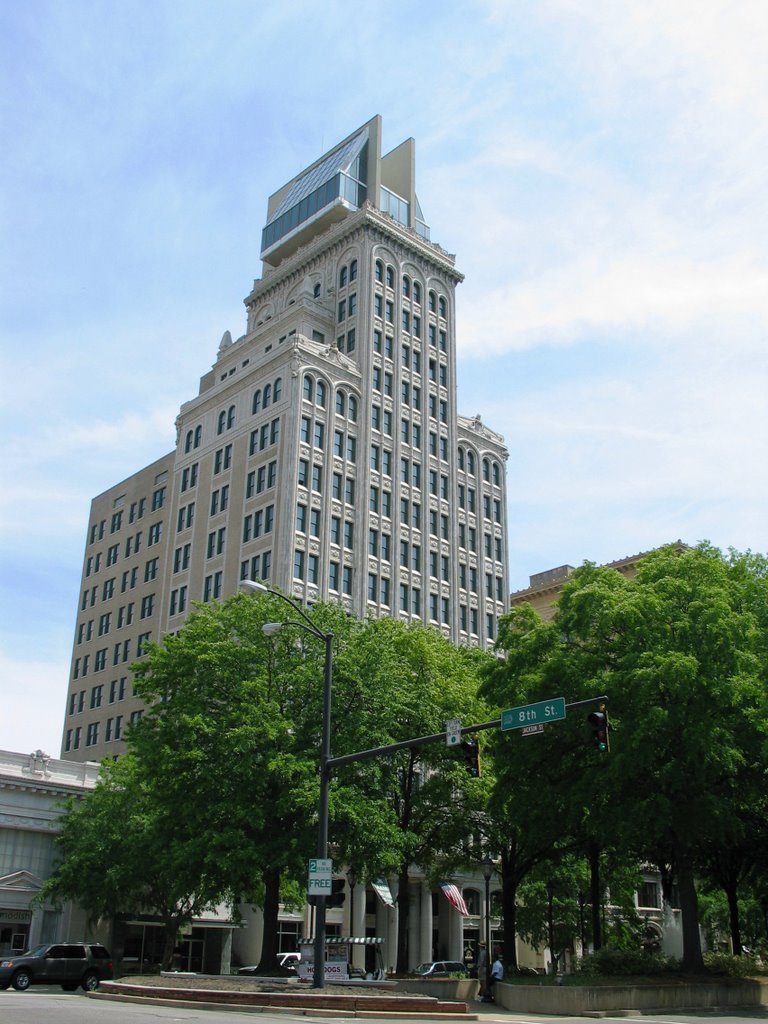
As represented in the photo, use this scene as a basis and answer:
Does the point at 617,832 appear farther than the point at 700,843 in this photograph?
No

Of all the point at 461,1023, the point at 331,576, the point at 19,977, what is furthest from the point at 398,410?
the point at 461,1023

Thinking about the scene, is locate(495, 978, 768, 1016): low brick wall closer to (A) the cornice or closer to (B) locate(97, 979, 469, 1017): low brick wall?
(B) locate(97, 979, 469, 1017): low brick wall

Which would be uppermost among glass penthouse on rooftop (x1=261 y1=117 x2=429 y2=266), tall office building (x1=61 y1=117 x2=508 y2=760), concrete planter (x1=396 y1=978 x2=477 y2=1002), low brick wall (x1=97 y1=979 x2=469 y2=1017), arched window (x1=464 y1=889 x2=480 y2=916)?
glass penthouse on rooftop (x1=261 y1=117 x2=429 y2=266)

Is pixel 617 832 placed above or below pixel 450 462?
below

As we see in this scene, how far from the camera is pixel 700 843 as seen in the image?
118ft

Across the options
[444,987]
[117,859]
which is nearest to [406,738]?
[444,987]

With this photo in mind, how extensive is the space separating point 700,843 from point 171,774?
19.3m

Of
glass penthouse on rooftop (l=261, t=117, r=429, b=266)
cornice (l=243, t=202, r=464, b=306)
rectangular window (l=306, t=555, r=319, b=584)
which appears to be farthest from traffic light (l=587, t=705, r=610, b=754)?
glass penthouse on rooftop (l=261, t=117, r=429, b=266)

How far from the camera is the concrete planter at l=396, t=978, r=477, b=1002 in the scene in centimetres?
3303

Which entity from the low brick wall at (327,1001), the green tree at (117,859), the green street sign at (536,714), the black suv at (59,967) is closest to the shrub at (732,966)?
the low brick wall at (327,1001)

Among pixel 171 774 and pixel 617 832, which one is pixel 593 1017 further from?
pixel 171 774

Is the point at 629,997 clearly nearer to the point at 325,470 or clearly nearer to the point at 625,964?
the point at 625,964

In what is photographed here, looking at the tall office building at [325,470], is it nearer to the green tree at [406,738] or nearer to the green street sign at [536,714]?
the green tree at [406,738]

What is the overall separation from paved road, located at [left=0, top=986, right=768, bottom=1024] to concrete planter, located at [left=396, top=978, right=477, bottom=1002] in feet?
8.43
